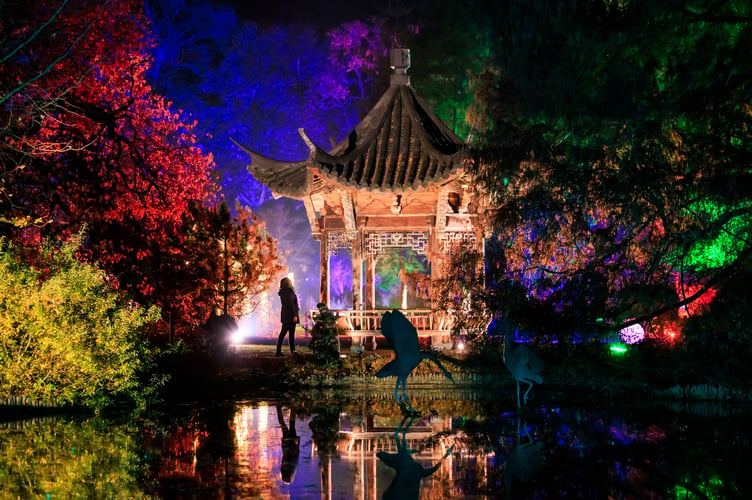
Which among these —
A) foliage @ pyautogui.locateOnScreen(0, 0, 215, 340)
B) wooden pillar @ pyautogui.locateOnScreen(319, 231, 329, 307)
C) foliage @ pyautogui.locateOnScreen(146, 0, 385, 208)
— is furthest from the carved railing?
foliage @ pyautogui.locateOnScreen(146, 0, 385, 208)

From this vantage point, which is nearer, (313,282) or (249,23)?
(249,23)

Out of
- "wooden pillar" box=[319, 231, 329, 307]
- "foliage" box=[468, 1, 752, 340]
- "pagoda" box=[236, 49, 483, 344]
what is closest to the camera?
"foliage" box=[468, 1, 752, 340]

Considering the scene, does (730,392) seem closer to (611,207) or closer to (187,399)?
(611,207)

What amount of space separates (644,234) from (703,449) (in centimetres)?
705

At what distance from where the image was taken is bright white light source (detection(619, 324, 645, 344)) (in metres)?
16.3

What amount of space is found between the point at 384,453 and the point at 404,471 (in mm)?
952

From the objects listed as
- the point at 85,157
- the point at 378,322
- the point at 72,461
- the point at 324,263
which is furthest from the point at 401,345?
the point at 85,157

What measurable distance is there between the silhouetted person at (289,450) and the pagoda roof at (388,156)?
22.1 ft

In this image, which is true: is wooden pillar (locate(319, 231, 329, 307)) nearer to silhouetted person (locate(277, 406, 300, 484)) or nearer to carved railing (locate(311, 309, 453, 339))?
carved railing (locate(311, 309, 453, 339))

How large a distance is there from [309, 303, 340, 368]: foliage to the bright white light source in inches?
226

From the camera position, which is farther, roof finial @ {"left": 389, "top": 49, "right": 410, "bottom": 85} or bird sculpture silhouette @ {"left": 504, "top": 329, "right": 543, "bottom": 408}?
roof finial @ {"left": 389, "top": 49, "right": 410, "bottom": 85}

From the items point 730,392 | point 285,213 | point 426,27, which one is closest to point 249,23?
point 285,213

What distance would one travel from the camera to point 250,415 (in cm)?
1152

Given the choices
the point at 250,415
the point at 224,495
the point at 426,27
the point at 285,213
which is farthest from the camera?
the point at 285,213
